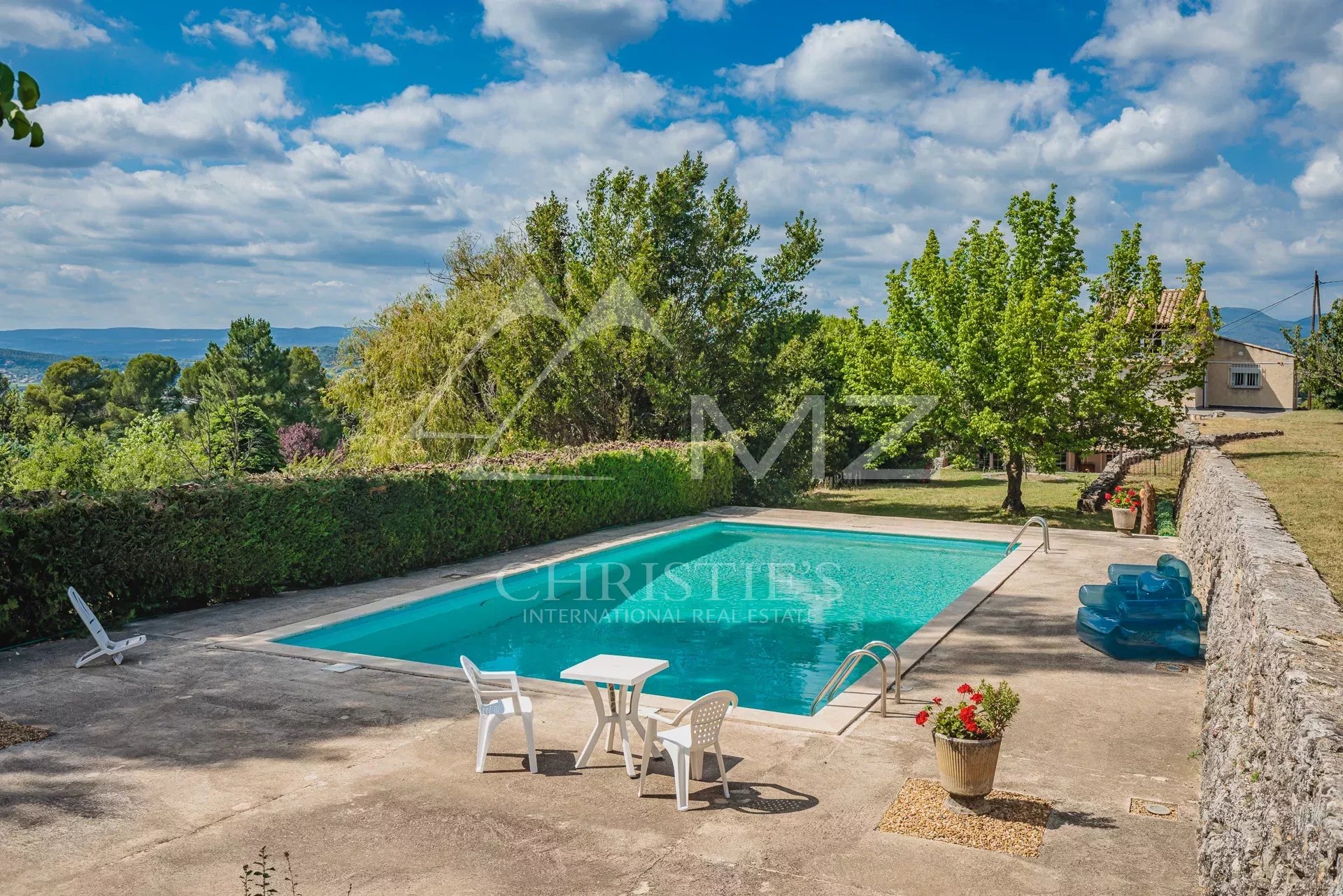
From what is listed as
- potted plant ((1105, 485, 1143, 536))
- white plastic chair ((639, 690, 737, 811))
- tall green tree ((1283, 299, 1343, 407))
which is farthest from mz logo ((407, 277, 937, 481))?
tall green tree ((1283, 299, 1343, 407))

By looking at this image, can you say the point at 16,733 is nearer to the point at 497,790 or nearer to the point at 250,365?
the point at 497,790

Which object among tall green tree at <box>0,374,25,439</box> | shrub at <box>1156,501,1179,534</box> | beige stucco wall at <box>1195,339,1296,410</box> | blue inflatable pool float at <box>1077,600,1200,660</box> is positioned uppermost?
beige stucco wall at <box>1195,339,1296,410</box>

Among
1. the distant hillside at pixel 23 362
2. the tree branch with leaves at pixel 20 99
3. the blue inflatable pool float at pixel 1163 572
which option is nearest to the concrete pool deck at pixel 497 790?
the blue inflatable pool float at pixel 1163 572

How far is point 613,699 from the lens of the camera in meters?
7.32

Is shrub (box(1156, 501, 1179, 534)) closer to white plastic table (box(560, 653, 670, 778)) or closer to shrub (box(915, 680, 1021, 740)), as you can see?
shrub (box(915, 680, 1021, 740))

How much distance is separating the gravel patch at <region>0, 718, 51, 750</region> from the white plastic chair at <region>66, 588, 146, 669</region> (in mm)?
1703

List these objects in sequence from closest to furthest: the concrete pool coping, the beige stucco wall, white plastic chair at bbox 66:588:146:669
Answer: the concrete pool coping, white plastic chair at bbox 66:588:146:669, the beige stucco wall

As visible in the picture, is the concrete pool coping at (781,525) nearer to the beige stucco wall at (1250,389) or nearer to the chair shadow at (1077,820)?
the chair shadow at (1077,820)

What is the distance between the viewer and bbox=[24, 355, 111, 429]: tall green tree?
224 feet

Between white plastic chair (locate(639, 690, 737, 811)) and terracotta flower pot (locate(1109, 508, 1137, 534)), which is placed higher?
terracotta flower pot (locate(1109, 508, 1137, 534))

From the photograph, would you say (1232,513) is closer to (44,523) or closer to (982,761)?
(982,761)

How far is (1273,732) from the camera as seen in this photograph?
4324mm

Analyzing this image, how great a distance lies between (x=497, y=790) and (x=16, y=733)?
407 cm

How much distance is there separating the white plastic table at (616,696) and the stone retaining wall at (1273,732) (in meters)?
3.68
